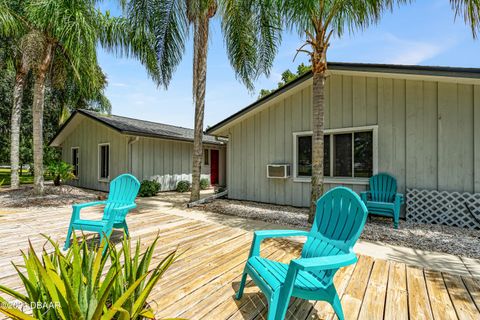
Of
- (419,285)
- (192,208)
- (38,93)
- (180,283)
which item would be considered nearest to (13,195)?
(38,93)

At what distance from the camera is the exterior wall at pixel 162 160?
10.2 m

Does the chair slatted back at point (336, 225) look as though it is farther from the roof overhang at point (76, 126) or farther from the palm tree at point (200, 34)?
the roof overhang at point (76, 126)

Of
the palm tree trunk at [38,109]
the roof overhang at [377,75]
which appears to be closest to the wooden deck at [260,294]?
the roof overhang at [377,75]

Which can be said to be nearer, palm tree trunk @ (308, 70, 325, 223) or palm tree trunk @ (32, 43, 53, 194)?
palm tree trunk @ (308, 70, 325, 223)

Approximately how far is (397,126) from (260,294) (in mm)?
5357

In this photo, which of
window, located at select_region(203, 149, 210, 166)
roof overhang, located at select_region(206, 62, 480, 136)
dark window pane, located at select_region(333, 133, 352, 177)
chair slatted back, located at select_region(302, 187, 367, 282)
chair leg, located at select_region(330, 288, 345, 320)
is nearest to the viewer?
chair leg, located at select_region(330, 288, 345, 320)

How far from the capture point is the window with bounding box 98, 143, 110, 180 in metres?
11.1

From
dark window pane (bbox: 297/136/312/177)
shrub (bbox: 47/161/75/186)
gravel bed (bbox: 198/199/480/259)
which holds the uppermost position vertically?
dark window pane (bbox: 297/136/312/177)

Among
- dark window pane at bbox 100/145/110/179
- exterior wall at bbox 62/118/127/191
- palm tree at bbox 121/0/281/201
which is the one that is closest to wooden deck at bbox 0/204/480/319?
palm tree at bbox 121/0/281/201

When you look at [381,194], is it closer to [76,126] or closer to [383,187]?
[383,187]

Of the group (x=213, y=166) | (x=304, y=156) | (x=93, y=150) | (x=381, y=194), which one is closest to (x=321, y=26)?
(x=304, y=156)

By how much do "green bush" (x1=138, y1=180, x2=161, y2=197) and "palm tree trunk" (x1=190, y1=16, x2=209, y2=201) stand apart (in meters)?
3.12

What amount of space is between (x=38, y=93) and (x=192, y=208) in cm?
666

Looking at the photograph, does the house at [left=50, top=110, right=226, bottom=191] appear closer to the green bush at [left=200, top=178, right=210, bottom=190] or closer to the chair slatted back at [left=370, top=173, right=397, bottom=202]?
the green bush at [left=200, top=178, right=210, bottom=190]
